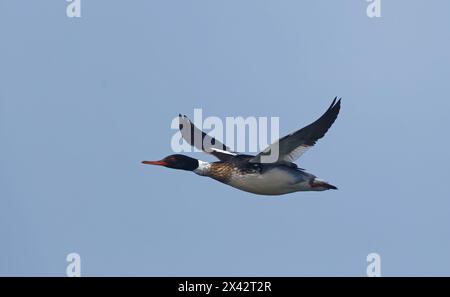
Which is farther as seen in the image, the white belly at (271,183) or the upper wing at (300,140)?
the white belly at (271,183)

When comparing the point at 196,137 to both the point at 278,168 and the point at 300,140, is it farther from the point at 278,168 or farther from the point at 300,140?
the point at 300,140

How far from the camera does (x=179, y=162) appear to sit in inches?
680

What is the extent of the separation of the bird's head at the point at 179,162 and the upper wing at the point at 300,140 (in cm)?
130

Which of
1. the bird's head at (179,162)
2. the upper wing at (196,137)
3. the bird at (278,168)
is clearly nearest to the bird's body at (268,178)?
the bird at (278,168)

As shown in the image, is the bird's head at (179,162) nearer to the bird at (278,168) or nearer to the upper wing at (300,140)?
the bird at (278,168)

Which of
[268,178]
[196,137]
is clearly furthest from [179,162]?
[268,178]

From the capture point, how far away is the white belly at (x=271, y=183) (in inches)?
636

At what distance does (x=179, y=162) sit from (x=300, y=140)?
7.42 feet

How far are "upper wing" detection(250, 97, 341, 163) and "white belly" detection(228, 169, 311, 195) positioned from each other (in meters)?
0.22

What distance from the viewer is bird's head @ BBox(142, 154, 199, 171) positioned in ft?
56.1
